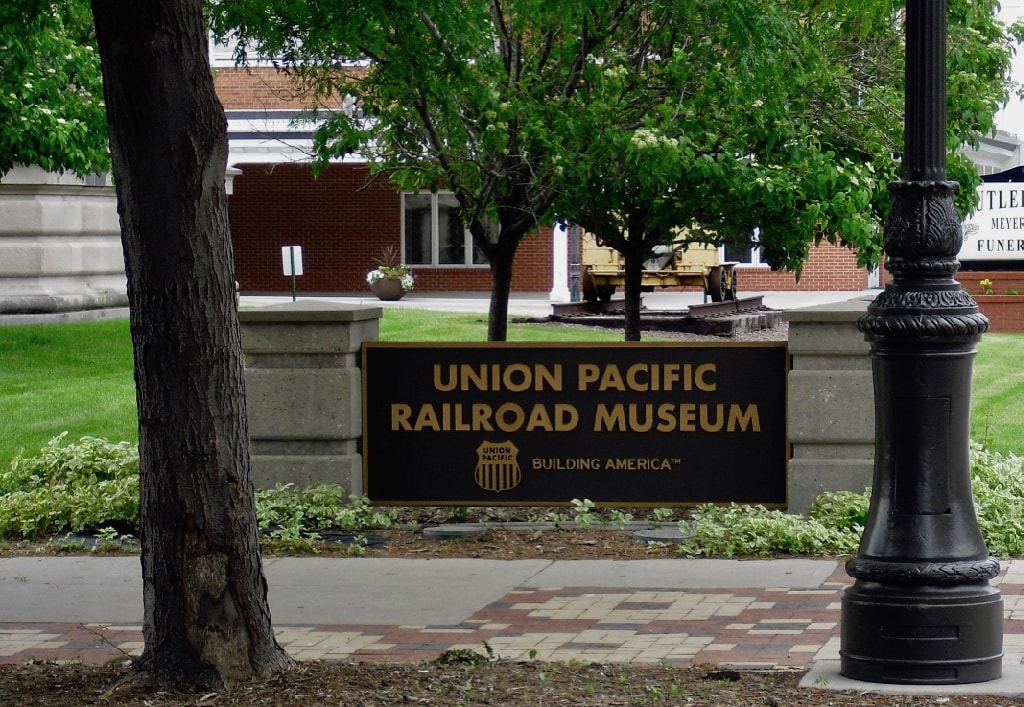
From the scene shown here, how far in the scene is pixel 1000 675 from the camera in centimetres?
565

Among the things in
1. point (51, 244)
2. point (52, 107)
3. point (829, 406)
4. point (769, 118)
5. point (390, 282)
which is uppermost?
point (52, 107)

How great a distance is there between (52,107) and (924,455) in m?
13.7

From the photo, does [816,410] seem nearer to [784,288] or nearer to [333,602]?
[333,602]

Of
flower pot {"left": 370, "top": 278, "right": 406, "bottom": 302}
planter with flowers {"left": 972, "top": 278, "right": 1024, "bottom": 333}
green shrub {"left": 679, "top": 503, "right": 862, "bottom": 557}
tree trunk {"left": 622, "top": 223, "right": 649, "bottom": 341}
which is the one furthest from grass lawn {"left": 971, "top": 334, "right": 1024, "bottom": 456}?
flower pot {"left": 370, "top": 278, "right": 406, "bottom": 302}

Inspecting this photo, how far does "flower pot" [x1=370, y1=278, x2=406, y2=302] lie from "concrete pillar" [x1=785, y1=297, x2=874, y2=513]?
25523 mm

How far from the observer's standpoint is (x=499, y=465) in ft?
31.9

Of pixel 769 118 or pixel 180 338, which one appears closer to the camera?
pixel 180 338

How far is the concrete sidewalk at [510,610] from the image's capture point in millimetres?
6387

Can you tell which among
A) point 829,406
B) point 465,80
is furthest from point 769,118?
point 829,406

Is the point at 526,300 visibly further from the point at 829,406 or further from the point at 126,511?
the point at 829,406

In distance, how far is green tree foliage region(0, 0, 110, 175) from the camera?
16.4 metres

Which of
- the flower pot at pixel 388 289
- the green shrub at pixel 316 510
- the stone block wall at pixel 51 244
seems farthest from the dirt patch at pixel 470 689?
the flower pot at pixel 388 289

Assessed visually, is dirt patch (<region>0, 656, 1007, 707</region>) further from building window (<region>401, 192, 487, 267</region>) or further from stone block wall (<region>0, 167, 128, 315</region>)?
building window (<region>401, 192, 487, 267</region>)

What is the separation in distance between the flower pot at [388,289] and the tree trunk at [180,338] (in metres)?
29.0
